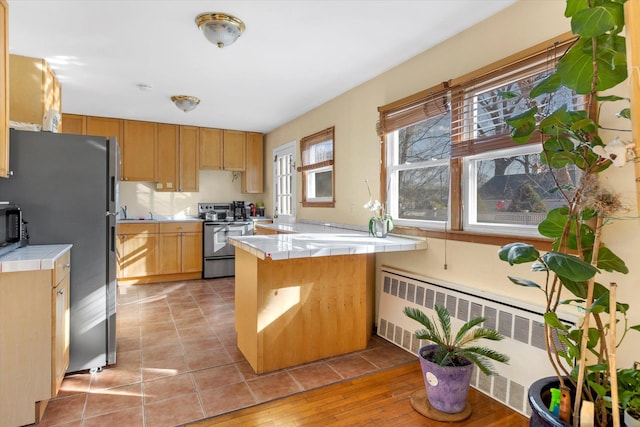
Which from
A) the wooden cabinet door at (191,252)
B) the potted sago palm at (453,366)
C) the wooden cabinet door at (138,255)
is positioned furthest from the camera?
the wooden cabinet door at (191,252)

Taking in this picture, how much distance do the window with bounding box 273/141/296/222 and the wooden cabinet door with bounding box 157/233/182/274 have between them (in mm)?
1562

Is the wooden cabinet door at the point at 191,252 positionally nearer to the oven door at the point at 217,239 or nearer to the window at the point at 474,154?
the oven door at the point at 217,239

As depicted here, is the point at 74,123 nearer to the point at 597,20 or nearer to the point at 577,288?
the point at 597,20

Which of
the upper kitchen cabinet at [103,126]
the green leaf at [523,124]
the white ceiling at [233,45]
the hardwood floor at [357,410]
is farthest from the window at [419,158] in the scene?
the upper kitchen cabinet at [103,126]

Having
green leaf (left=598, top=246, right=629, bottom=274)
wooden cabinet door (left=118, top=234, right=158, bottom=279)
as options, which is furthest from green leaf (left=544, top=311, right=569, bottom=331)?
wooden cabinet door (left=118, top=234, right=158, bottom=279)

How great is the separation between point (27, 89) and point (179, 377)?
2617 millimetres

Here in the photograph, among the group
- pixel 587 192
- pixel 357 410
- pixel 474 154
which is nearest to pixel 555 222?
pixel 587 192

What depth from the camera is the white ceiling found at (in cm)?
218

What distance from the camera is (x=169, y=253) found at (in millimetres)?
5090

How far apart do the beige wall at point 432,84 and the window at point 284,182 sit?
0.75m

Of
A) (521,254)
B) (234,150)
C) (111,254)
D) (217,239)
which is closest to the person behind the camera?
(521,254)

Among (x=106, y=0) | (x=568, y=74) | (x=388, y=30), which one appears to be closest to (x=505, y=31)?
(x=388, y=30)

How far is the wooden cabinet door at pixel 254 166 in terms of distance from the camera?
595 centimetres

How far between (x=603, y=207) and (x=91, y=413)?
2688 mm
